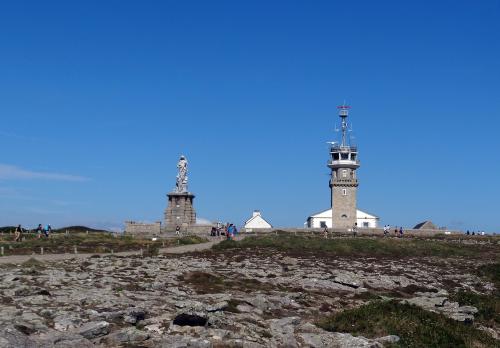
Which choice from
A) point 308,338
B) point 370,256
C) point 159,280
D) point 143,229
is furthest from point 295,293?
point 143,229

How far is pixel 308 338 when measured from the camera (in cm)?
1778

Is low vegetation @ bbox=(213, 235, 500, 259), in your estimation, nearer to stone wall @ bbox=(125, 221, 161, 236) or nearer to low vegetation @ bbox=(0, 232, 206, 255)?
low vegetation @ bbox=(0, 232, 206, 255)

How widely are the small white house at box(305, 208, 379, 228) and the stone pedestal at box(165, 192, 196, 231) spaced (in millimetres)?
35219

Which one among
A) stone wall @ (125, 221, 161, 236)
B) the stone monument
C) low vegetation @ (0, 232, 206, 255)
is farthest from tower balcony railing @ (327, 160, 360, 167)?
low vegetation @ (0, 232, 206, 255)

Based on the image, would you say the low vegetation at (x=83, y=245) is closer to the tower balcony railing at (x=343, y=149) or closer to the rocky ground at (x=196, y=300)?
the rocky ground at (x=196, y=300)

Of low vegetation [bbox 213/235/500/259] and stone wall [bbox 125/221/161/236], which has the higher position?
stone wall [bbox 125/221/161/236]

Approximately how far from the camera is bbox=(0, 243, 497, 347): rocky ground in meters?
15.8

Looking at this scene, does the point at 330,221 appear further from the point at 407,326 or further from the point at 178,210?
the point at 407,326

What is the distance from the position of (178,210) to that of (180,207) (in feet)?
1.65

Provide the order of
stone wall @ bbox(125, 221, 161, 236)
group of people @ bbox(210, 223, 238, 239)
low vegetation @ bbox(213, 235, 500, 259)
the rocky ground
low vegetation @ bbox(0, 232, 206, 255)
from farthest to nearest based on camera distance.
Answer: stone wall @ bbox(125, 221, 161, 236) → group of people @ bbox(210, 223, 238, 239) → low vegetation @ bbox(213, 235, 500, 259) → low vegetation @ bbox(0, 232, 206, 255) → the rocky ground

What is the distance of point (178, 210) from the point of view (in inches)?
3206

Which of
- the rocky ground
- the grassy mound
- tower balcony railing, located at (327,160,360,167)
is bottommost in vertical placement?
the grassy mound

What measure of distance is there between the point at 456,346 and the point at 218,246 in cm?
3289

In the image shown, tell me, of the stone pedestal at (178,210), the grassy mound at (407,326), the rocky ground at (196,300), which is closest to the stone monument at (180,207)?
the stone pedestal at (178,210)
